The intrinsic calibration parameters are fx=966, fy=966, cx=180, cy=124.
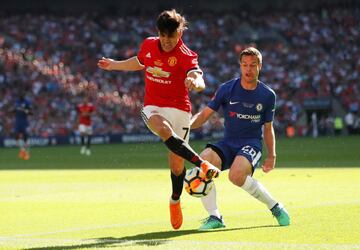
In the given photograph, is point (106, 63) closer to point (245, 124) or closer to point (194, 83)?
point (245, 124)

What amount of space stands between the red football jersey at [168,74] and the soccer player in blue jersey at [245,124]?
0.51 meters

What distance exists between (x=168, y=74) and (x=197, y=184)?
135cm

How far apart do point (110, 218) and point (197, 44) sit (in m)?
43.9

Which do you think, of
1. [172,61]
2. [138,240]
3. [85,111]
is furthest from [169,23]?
[85,111]

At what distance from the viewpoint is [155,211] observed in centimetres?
1359

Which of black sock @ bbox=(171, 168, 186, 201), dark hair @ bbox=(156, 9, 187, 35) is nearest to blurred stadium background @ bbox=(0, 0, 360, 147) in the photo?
black sock @ bbox=(171, 168, 186, 201)

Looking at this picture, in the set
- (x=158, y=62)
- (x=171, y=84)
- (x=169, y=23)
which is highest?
(x=169, y=23)

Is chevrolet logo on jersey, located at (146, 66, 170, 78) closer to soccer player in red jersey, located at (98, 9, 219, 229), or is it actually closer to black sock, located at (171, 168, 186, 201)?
soccer player in red jersey, located at (98, 9, 219, 229)

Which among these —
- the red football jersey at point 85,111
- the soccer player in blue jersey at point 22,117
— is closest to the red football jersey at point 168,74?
the soccer player in blue jersey at point 22,117

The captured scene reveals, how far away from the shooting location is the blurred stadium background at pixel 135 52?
5050 cm

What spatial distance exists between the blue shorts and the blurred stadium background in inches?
1467

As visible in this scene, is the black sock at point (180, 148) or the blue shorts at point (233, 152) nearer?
the black sock at point (180, 148)

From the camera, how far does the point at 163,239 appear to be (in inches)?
400

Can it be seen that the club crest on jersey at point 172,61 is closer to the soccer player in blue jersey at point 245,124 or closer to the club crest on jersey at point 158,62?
the club crest on jersey at point 158,62
